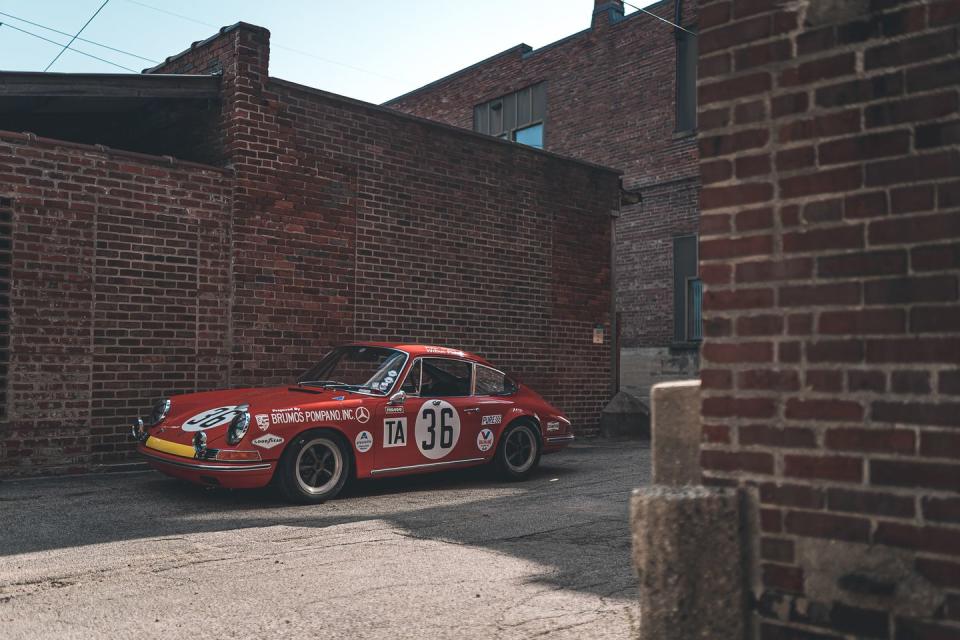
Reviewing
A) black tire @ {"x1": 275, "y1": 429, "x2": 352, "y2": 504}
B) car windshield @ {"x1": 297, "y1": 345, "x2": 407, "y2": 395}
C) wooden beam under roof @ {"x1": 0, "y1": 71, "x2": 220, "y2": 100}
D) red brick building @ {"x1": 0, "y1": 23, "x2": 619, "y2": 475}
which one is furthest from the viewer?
wooden beam under roof @ {"x1": 0, "y1": 71, "x2": 220, "y2": 100}

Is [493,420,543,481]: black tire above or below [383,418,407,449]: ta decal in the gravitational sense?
below

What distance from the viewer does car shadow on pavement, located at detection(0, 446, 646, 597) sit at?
573cm

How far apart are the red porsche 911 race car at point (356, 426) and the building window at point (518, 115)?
14004 millimetres

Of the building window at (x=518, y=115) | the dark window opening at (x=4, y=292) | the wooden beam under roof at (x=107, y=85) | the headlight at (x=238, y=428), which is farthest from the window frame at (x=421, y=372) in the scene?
the building window at (x=518, y=115)

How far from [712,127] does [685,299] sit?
16.6 m

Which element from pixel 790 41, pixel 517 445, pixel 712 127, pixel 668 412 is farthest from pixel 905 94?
pixel 517 445

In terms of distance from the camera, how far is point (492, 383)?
370 inches

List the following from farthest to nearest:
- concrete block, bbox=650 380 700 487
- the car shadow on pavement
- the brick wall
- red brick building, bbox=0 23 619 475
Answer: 1. red brick building, bbox=0 23 619 475
2. the car shadow on pavement
3. concrete block, bbox=650 380 700 487
4. the brick wall

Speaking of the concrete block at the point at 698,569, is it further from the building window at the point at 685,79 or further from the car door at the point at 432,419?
the building window at the point at 685,79

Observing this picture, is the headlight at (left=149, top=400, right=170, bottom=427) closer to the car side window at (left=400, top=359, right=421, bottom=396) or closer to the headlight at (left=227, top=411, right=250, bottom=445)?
the headlight at (left=227, top=411, right=250, bottom=445)

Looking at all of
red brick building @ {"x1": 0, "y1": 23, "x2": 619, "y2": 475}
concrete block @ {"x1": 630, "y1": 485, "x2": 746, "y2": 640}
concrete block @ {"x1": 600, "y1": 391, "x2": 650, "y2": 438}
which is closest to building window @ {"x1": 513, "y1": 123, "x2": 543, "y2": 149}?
red brick building @ {"x1": 0, "y1": 23, "x2": 619, "y2": 475}

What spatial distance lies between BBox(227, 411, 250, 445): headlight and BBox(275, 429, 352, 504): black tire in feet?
1.36

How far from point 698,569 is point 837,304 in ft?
2.78

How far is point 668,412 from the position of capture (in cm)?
282
